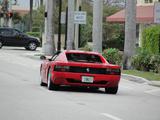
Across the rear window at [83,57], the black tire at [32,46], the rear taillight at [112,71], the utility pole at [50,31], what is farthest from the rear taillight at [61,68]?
the black tire at [32,46]

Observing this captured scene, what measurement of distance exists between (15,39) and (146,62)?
24.8m

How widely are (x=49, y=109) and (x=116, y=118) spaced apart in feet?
5.79

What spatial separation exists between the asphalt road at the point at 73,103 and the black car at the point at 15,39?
30.0 metres

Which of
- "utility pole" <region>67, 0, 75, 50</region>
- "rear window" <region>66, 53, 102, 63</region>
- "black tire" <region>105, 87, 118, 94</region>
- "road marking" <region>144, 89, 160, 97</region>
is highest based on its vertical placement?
"utility pole" <region>67, 0, 75, 50</region>

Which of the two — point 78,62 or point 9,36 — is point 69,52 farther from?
point 9,36

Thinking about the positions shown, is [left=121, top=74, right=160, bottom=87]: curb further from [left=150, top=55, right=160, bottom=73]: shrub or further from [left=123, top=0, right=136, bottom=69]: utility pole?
[left=123, top=0, right=136, bottom=69]: utility pole

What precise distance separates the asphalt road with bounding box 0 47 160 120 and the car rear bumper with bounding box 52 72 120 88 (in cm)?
30

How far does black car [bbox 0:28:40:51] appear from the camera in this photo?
53062 mm

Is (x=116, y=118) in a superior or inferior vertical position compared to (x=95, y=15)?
inferior

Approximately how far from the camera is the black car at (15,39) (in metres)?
53.1

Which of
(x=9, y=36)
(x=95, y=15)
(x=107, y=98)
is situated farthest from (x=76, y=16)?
(x=107, y=98)

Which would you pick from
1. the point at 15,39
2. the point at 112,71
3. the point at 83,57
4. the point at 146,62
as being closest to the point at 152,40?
the point at 146,62

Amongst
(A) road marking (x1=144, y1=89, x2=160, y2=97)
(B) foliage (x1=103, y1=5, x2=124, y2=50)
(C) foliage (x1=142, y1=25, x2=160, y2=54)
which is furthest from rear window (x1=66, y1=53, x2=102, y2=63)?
(B) foliage (x1=103, y1=5, x2=124, y2=50)

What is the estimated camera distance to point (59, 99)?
55.2 feet
